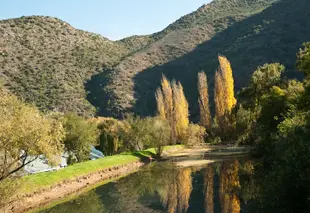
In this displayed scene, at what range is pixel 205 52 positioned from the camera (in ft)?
498

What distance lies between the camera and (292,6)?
139 meters

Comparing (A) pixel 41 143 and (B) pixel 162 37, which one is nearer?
(A) pixel 41 143

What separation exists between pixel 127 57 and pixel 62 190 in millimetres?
117498

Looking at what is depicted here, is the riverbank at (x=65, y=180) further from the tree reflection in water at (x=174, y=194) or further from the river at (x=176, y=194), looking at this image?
the tree reflection in water at (x=174, y=194)

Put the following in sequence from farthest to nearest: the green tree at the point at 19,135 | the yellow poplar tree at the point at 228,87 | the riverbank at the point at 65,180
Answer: the yellow poplar tree at the point at 228,87
the riverbank at the point at 65,180
the green tree at the point at 19,135

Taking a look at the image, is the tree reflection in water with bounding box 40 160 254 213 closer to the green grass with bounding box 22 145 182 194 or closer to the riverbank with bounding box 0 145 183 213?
the riverbank with bounding box 0 145 183 213

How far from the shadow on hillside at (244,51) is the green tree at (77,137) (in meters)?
70.8

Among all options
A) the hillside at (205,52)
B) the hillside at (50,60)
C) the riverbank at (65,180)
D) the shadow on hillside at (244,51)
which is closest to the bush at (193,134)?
the riverbank at (65,180)

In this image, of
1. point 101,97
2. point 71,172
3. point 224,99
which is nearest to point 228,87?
point 224,99

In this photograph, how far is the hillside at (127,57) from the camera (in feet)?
355

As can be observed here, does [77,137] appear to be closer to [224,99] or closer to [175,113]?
[175,113]

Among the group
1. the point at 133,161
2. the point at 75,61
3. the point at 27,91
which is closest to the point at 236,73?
the point at 75,61

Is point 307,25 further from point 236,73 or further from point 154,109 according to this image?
point 154,109

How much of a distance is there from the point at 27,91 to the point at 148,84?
53341 millimetres
